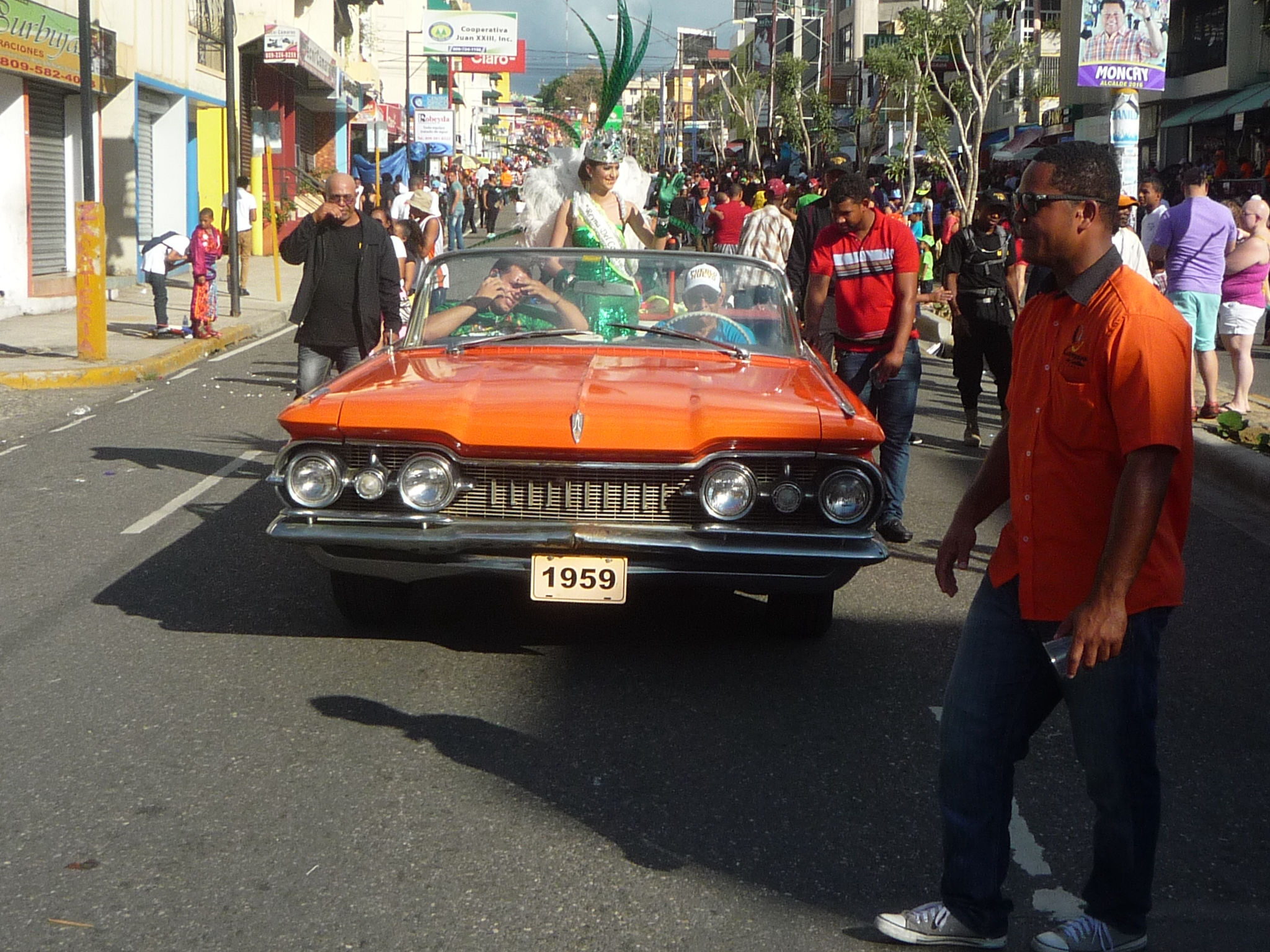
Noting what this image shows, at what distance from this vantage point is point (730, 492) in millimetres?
5160

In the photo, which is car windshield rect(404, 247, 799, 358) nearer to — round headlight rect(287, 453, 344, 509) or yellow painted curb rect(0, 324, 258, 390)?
round headlight rect(287, 453, 344, 509)

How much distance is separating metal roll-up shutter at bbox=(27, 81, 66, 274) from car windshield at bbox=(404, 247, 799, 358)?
640 inches

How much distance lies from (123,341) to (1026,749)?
15.8 metres

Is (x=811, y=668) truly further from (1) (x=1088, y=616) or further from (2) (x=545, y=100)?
(2) (x=545, y=100)

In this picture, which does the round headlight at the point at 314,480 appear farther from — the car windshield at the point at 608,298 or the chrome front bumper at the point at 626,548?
the car windshield at the point at 608,298

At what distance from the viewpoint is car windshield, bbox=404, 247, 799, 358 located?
21.4 ft

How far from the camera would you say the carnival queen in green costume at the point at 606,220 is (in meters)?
6.61

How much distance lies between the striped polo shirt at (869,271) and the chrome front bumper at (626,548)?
107 inches

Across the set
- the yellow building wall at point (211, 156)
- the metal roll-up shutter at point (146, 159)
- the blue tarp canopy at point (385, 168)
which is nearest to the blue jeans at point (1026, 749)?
the metal roll-up shutter at point (146, 159)

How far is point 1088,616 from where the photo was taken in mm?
2891

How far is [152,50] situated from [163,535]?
69.6 ft

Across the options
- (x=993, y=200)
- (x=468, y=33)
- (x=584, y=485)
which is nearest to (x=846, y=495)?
(x=584, y=485)

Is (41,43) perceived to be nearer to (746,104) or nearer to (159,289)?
(159,289)

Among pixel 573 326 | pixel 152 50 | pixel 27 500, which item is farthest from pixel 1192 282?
pixel 152 50
